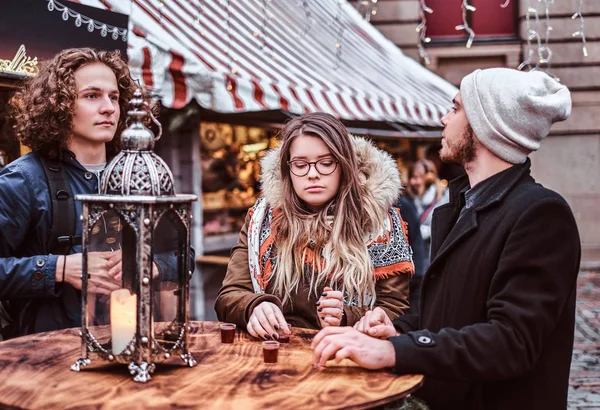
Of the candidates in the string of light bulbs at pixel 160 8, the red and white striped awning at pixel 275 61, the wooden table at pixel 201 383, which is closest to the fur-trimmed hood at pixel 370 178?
the wooden table at pixel 201 383

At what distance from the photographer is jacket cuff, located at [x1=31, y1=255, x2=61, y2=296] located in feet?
9.96

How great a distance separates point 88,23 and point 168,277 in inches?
100

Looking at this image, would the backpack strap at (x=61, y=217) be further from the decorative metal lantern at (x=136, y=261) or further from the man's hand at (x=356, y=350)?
the man's hand at (x=356, y=350)

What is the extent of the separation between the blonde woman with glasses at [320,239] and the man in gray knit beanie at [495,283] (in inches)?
16.5

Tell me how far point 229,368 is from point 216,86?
3.74m

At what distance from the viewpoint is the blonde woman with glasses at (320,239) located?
3.17m

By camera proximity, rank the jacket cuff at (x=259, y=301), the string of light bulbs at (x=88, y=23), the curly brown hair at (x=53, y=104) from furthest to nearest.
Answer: the string of light bulbs at (x=88, y=23) → the curly brown hair at (x=53, y=104) → the jacket cuff at (x=259, y=301)

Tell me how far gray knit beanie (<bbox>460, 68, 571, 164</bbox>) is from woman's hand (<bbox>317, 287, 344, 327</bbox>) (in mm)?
802

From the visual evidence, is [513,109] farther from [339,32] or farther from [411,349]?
[339,32]

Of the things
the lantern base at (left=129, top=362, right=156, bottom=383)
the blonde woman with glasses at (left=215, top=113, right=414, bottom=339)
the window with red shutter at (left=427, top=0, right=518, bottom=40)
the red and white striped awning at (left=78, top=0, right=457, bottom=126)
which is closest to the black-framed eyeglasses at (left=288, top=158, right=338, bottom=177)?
the blonde woman with glasses at (left=215, top=113, right=414, bottom=339)

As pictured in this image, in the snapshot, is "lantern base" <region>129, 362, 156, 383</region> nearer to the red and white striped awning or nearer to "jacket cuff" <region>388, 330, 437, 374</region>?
"jacket cuff" <region>388, 330, 437, 374</region>

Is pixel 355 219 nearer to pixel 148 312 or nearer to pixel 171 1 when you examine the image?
pixel 148 312

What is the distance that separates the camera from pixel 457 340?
2311 mm

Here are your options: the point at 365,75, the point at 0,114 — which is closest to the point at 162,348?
the point at 0,114
